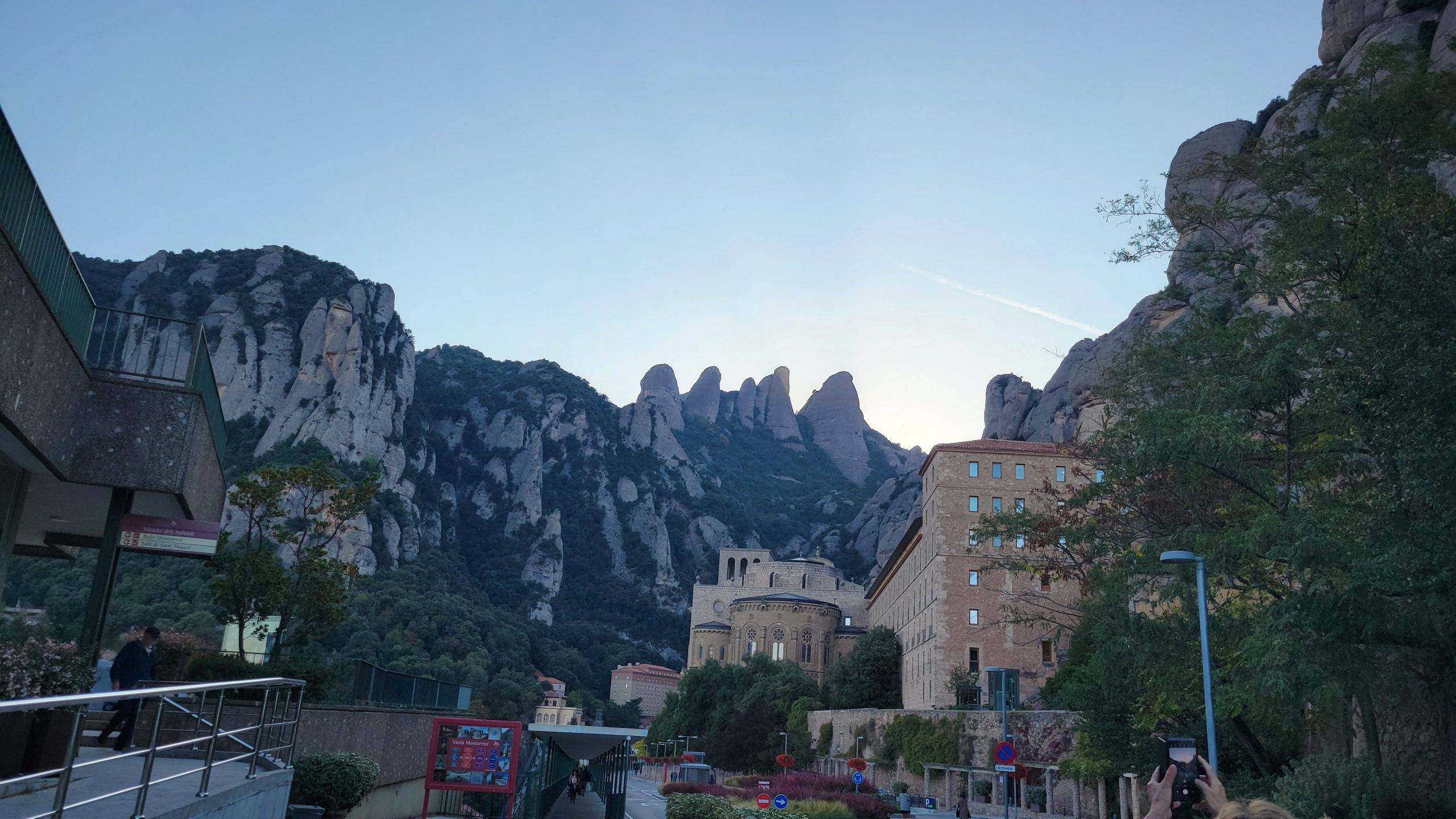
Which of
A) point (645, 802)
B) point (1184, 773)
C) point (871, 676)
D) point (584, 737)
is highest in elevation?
point (1184, 773)

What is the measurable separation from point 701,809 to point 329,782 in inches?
254

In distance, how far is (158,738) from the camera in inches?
316

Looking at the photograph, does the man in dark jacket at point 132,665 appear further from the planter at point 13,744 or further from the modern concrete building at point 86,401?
the planter at point 13,744

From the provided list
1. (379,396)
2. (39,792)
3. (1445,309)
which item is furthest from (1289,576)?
(379,396)

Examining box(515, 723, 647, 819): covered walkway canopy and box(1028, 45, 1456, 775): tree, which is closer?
box(1028, 45, 1456, 775): tree

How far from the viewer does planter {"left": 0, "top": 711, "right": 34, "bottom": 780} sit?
6.99m

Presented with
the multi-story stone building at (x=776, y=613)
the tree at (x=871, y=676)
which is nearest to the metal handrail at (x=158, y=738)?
the tree at (x=871, y=676)

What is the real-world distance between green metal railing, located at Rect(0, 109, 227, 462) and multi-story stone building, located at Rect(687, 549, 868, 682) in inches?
3164

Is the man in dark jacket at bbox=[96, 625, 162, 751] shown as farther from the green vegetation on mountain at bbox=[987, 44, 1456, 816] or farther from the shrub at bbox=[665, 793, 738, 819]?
the green vegetation on mountain at bbox=[987, 44, 1456, 816]

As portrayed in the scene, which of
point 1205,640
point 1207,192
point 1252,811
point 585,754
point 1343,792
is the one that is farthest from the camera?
point 1207,192

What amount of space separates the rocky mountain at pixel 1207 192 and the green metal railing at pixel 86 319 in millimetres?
20743

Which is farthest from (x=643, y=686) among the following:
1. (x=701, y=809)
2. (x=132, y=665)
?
(x=132, y=665)

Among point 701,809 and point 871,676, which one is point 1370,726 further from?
point 871,676

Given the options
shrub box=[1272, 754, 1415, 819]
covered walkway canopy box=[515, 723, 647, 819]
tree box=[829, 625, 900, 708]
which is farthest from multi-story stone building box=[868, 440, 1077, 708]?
shrub box=[1272, 754, 1415, 819]
